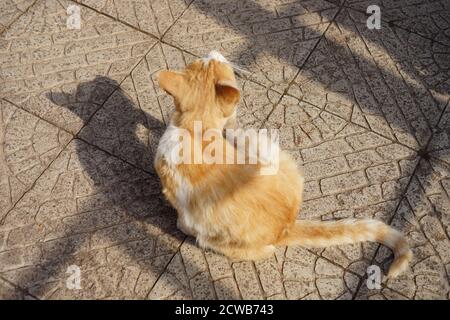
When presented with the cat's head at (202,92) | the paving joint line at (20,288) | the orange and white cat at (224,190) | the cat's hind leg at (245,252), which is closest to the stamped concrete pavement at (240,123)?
the paving joint line at (20,288)

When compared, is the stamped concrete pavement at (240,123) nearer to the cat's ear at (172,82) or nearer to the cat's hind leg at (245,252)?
the cat's hind leg at (245,252)

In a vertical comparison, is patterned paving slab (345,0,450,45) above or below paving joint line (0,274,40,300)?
above

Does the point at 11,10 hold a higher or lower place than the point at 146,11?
higher

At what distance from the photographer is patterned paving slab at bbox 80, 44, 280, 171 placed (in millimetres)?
4461

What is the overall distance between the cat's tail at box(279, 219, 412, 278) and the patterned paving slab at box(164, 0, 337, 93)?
160 centimetres

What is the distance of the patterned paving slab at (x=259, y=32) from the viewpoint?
4.97 metres

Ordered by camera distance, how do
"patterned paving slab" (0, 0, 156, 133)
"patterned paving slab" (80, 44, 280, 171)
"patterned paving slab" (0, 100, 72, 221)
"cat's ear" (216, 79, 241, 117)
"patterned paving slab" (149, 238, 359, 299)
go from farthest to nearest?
"patterned paving slab" (0, 0, 156, 133), "patterned paving slab" (80, 44, 280, 171), "patterned paving slab" (0, 100, 72, 221), "patterned paving slab" (149, 238, 359, 299), "cat's ear" (216, 79, 241, 117)

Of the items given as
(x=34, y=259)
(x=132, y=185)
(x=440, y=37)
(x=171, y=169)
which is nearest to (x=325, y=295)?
(x=171, y=169)

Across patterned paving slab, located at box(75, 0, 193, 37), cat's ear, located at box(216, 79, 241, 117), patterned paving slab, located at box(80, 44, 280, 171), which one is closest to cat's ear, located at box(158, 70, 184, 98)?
cat's ear, located at box(216, 79, 241, 117)

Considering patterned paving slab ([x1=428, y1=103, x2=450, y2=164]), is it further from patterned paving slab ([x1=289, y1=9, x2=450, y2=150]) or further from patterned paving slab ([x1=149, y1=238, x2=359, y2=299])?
patterned paving slab ([x1=149, y1=238, x2=359, y2=299])

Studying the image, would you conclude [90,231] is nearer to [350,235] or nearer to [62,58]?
[62,58]

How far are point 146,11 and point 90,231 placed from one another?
8.31 feet

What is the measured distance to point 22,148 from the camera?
14.5 feet

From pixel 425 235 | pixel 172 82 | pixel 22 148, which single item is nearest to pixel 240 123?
pixel 172 82
